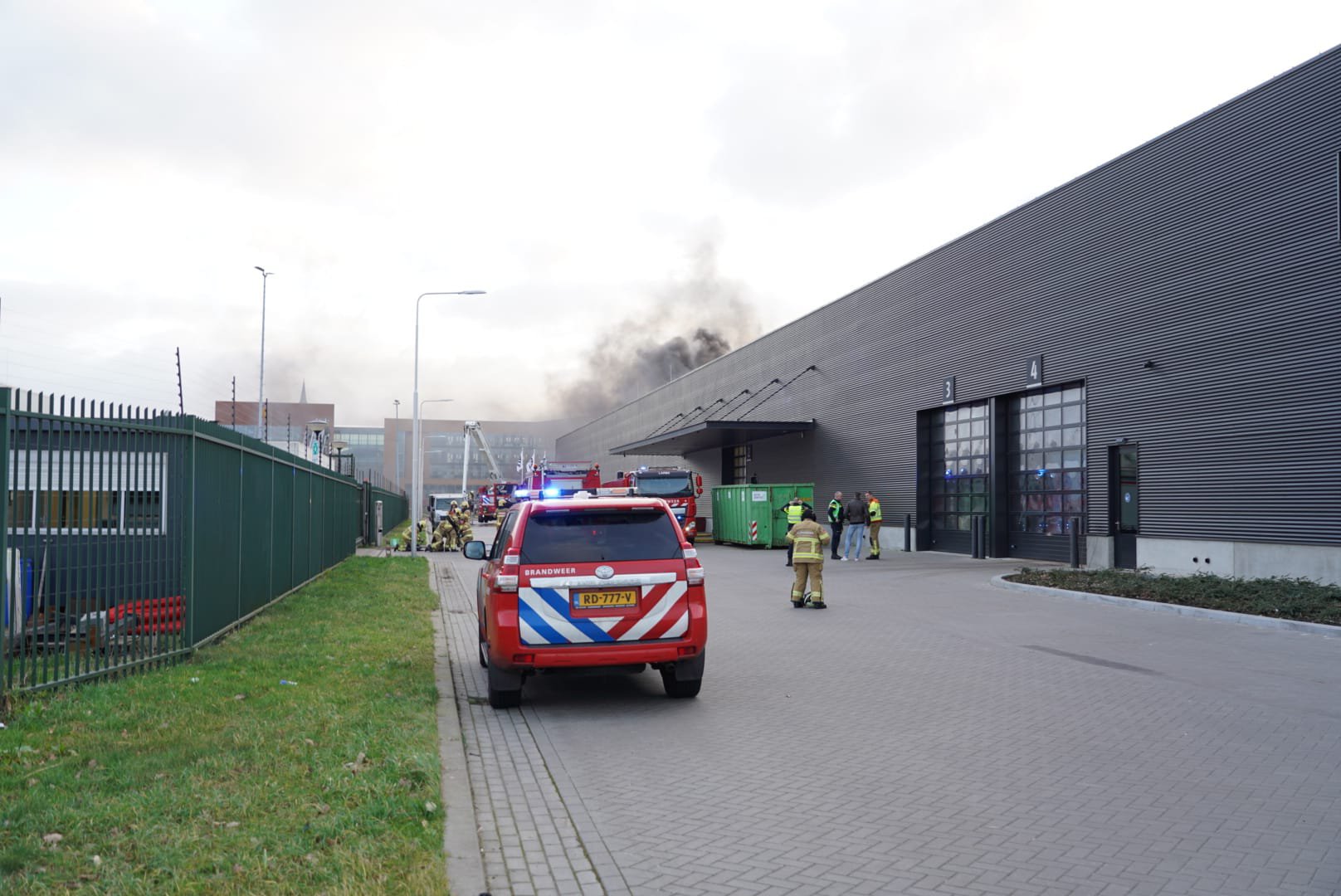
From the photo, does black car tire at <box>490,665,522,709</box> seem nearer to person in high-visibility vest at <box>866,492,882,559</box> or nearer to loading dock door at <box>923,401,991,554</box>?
person in high-visibility vest at <box>866,492,882,559</box>

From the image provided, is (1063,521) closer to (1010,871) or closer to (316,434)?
(1010,871)

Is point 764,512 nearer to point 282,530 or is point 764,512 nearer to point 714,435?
point 714,435

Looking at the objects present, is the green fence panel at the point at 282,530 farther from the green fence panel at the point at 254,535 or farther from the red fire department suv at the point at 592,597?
the red fire department suv at the point at 592,597

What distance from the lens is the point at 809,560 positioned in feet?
51.1

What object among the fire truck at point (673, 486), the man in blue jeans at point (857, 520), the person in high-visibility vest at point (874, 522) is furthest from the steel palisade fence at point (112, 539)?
the fire truck at point (673, 486)

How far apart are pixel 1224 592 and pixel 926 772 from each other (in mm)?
11268

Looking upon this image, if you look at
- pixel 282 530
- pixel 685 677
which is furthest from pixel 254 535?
pixel 685 677

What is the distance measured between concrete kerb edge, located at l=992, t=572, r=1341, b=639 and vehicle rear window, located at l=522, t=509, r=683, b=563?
8.88 meters

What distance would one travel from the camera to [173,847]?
4590 mm

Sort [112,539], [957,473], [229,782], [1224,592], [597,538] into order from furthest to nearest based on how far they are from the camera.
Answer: [957,473]
[1224,592]
[597,538]
[112,539]
[229,782]

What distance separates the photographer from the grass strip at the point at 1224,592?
13820 mm

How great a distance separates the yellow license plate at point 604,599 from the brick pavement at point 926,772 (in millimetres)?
858

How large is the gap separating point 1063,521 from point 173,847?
23.6 meters

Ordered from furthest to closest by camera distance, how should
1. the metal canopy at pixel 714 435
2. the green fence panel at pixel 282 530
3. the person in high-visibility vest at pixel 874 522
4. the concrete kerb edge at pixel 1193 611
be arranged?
the metal canopy at pixel 714 435 < the person in high-visibility vest at pixel 874 522 < the green fence panel at pixel 282 530 < the concrete kerb edge at pixel 1193 611
